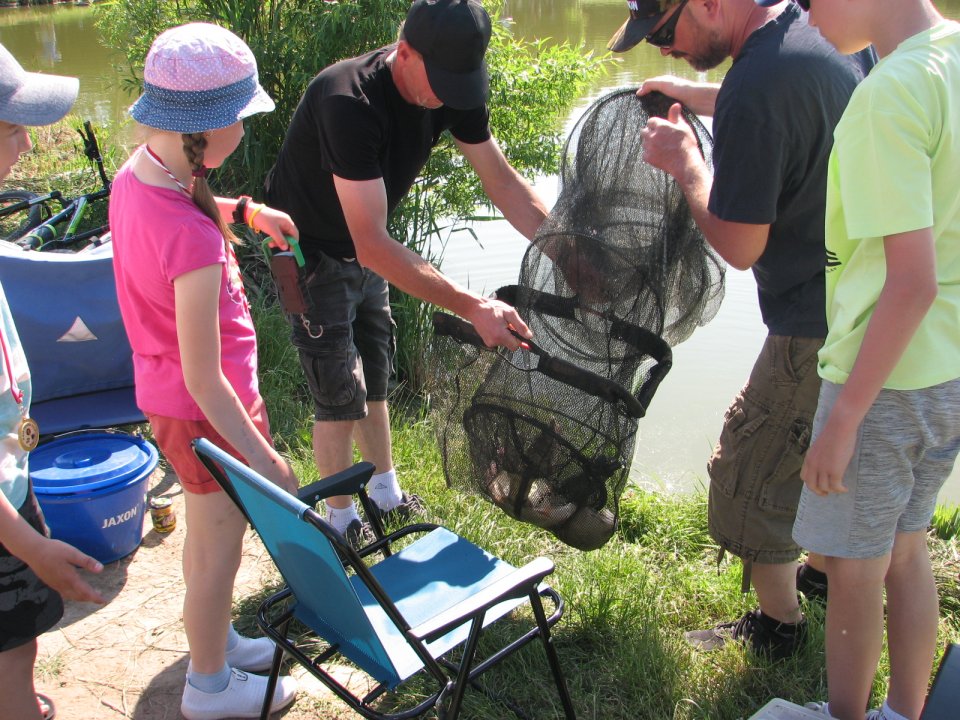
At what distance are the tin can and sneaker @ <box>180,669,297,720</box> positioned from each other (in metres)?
1.06

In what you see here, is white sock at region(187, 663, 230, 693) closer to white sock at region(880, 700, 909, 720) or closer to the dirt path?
the dirt path

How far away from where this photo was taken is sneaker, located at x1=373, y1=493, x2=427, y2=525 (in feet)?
11.7

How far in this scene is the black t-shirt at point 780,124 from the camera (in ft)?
7.45

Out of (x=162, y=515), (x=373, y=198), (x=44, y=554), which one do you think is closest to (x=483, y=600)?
(x=44, y=554)

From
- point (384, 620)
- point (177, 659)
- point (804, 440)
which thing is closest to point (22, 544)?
point (384, 620)

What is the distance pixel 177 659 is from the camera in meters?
2.98

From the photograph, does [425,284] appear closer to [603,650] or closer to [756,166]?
[756,166]

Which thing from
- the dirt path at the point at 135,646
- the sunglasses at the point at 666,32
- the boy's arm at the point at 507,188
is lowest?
the dirt path at the point at 135,646

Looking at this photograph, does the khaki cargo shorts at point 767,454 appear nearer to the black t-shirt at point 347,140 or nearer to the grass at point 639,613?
the grass at point 639,613

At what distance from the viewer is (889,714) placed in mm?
2342

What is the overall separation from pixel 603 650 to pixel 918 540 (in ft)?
3.36

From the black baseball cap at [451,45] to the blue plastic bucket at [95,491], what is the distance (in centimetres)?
175

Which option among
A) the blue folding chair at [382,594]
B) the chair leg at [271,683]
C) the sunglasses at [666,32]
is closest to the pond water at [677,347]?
the sunglasses at [666,32]

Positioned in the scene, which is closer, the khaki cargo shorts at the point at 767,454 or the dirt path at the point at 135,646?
the khaki cargo shorts at the point at 767,454
